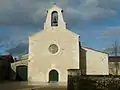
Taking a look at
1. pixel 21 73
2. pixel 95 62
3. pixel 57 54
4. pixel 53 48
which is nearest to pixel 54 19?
pixel 53 48

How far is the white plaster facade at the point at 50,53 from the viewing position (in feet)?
131

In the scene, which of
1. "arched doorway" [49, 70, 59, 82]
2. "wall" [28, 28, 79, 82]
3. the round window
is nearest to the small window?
"wall" [28, 28, 79, 82]

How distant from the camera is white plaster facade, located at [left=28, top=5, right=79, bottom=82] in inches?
1574

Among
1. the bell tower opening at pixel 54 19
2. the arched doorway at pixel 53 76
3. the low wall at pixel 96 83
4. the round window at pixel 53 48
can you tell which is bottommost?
the arched doorway at pixel 53 76

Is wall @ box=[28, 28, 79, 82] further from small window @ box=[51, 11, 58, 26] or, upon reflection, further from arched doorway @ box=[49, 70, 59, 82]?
small window @ box=[51, 11, 58, 26]

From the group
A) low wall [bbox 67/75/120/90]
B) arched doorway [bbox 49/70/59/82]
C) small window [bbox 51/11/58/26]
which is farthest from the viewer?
small window [bbox 51/11/58/26]

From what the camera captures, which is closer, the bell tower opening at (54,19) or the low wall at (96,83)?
the low wall at (96,83)

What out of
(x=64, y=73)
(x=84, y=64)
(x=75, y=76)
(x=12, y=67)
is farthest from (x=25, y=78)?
(x=75, y=76)

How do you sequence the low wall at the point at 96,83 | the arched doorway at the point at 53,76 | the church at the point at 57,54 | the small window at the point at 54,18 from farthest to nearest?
the small window at the point at 54,18
the arched doorway at the point at 53,76
the church at the point at 57,54
the low wall at the point at 96,83

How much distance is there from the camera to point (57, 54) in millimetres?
40594

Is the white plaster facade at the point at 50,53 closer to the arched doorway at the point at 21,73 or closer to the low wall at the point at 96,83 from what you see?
the arched doorway at the point at 21,73

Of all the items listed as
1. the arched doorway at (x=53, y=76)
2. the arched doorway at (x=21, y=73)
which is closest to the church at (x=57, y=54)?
the arched doorway at (x=53, y=76)

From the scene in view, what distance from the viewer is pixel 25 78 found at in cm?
4206

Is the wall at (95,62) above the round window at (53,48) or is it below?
below
